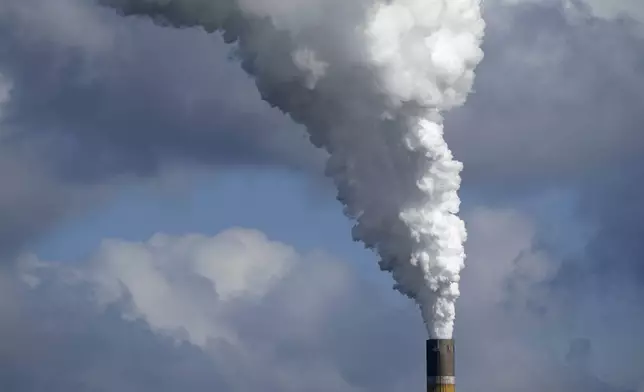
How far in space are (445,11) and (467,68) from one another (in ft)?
19.0

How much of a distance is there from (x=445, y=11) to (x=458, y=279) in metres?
24.2

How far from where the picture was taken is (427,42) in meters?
95.1

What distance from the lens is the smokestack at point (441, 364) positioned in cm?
9981

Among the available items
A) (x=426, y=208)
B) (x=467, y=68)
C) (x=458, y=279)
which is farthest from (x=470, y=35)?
(x=458, y=279)

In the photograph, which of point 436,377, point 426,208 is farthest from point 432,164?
point 436,377

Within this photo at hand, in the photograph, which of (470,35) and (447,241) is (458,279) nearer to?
(447,241)

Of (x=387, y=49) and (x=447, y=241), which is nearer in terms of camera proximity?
(x=387, y=49)

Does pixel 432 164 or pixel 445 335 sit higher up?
pixel 432 164

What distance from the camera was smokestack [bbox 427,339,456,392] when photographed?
327 feet

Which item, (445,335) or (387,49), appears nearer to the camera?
(387,49)

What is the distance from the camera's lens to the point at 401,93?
94125mm

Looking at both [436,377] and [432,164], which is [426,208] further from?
[436,377]

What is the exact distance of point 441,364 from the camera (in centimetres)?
10025

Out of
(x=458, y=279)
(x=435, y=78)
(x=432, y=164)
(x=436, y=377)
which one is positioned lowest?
(x=436, y=377)
